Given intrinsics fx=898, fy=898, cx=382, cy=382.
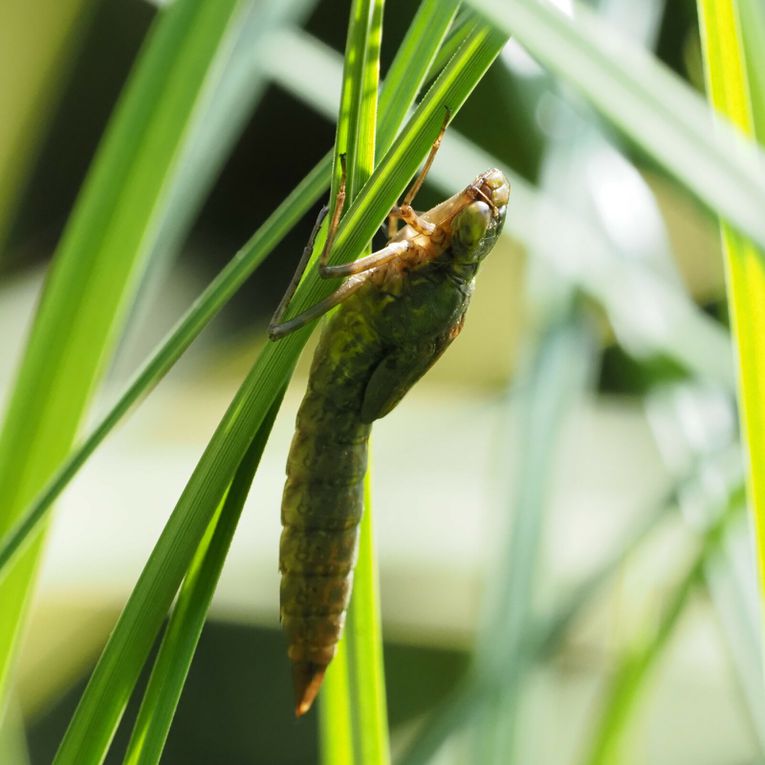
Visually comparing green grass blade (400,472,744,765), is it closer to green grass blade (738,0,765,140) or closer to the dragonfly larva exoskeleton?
the dragonfly larva exoskeleton

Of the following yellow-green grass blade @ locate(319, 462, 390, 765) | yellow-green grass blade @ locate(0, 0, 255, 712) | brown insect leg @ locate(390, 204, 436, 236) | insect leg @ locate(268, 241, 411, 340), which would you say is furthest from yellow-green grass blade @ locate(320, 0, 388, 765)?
brown insect leg @ locate(390, 204, 436, 236)

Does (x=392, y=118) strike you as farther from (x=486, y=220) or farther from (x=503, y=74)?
(x=503, y=74)

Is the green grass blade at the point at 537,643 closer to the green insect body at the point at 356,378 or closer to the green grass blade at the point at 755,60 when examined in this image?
the green insect body at the point at 356,378

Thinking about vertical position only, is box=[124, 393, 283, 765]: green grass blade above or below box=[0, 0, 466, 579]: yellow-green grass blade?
below

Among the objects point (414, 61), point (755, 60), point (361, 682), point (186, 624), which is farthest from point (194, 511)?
point (755, 60)

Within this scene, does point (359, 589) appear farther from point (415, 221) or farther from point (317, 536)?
point (415, 221)

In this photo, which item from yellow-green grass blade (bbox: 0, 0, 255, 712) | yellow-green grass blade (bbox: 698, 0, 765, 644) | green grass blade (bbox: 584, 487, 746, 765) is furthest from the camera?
green grass blade (bbox: 584, 487, 746, 765)

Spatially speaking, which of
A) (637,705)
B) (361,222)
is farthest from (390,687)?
(361,222)
